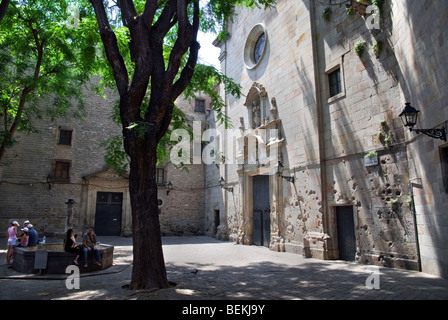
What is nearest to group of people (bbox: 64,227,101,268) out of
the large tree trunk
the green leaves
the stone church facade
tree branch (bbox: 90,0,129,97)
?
the large tree trunk

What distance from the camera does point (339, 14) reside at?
10.6m

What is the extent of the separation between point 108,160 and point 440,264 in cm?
799

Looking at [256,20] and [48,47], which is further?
[256,20]

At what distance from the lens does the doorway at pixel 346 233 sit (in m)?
9.63

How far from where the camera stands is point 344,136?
32.7 feet

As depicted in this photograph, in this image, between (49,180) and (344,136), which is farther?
(49,180)

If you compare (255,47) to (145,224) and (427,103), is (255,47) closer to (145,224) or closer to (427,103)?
(427,103)

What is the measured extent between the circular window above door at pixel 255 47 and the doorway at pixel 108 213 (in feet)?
37.5

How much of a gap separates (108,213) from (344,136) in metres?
14.9

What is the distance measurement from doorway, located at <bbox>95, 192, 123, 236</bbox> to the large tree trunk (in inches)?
558

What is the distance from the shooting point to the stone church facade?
7027 mm
